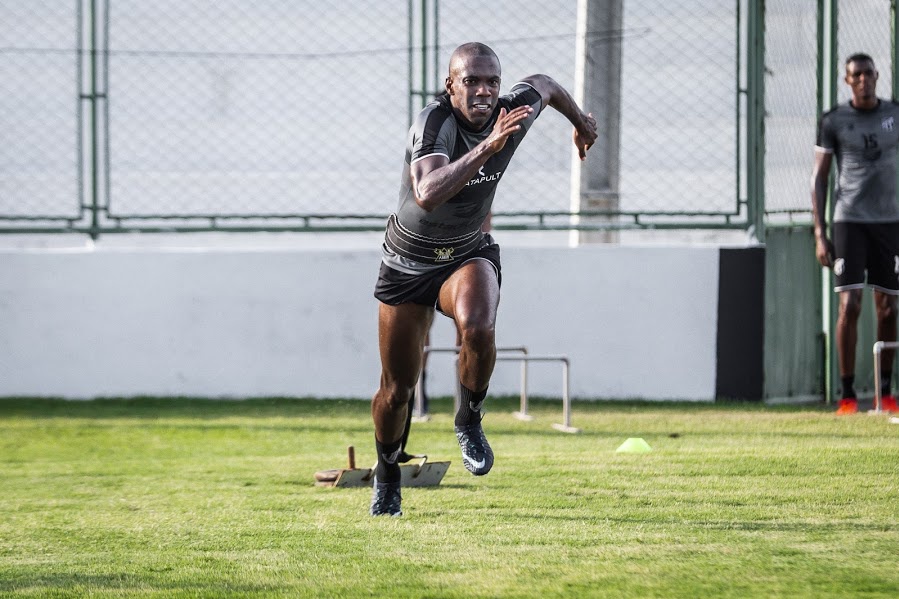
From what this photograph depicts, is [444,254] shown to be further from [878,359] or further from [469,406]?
[878,359]

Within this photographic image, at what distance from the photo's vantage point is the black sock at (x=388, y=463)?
6.33 meters

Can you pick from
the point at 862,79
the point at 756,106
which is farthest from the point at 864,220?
the point at 756,106

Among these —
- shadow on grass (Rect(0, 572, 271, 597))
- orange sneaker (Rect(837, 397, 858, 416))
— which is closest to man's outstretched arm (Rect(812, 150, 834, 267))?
orange sneaker (Rect(837, 397, 858, 416))

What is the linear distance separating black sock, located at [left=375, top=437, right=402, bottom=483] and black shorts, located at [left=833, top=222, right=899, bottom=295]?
5211 millimetres

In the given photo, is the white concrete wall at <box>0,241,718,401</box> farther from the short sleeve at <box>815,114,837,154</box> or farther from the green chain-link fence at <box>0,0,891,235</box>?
the short sleeve at <box>815,114,837,154</box>

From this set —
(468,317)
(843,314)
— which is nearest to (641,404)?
(843,314)

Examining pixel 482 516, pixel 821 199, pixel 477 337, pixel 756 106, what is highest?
pixel 756 106

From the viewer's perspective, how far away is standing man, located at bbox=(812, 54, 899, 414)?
34.1ft

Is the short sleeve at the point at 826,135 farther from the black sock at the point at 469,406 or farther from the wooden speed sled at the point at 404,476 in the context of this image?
the black sock at the point at 469,406

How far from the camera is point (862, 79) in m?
10.2

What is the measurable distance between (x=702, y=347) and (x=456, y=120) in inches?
255

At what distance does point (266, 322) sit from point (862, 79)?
18.3 ft

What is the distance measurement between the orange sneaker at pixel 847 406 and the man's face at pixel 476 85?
5632 mm

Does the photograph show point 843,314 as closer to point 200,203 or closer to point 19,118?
point 200,203
